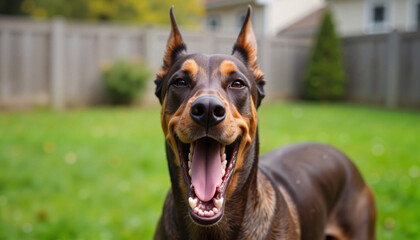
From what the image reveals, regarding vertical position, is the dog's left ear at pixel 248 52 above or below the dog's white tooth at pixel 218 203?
above

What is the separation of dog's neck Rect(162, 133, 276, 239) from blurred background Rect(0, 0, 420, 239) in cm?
155

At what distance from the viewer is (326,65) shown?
14.7 m

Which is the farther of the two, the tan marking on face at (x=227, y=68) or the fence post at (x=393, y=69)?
the fence post at (x=393, y=69)

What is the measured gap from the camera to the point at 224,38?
14.3m

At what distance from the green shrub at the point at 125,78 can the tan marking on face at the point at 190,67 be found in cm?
1050

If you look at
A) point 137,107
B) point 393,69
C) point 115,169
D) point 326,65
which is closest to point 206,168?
point 115,169

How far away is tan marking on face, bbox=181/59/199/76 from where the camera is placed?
2008mm

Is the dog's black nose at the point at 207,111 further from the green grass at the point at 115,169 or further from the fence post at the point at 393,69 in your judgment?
the fence post at the point at 393,69

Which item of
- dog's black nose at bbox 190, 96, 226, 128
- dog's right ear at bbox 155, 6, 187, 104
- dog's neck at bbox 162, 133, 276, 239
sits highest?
dog's right ear at bbox 155, 6, 187, 104

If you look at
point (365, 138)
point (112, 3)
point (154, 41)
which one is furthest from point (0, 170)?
point (112, 3)

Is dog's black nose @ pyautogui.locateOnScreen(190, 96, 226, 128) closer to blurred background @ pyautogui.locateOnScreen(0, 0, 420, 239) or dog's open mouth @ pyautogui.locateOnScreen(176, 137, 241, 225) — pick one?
dog's open mouth @ pyautogui.locateOnScreen(176, 137, 241, 225)

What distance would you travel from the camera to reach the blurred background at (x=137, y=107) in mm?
4441

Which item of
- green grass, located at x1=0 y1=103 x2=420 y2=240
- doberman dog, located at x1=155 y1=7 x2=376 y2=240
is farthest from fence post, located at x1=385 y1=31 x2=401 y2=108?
doberman dog, located at x1=155 y1=7 x2=376 y2=240

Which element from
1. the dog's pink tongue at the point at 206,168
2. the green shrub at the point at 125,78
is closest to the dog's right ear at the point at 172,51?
the dog's pink tongue at the point at 206,168
